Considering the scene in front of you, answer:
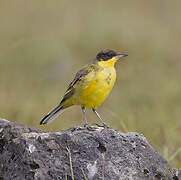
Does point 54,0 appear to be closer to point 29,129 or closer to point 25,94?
point 25,94

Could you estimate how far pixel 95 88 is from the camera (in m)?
6.90

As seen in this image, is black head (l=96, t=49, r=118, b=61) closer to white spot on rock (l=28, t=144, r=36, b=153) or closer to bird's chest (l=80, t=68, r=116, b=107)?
bird's chest (l=80, t=68, r=116, b=107)

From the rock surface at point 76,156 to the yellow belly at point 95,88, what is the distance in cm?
166

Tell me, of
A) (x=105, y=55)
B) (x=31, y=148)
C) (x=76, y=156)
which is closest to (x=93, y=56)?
(x=105, y=55)

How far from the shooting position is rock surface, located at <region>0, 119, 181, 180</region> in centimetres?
477

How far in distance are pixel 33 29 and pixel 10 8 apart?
2.63 m

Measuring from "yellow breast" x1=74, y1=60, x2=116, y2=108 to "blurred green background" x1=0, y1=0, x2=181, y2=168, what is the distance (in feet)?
3.70

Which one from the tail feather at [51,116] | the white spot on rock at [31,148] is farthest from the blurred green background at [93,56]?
the white spot on rock at [31,148]

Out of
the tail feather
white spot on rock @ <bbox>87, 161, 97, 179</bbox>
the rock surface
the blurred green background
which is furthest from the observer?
the blurred green background

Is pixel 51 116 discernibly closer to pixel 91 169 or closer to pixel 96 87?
pixel 96 87

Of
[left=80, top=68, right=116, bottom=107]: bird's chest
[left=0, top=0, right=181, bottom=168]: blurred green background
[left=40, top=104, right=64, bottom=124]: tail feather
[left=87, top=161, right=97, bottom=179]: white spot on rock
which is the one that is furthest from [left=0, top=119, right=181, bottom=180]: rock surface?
[left=0, top=0, right=181, bottom=168]: blurred green background

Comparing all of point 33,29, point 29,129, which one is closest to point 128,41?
point 33,29

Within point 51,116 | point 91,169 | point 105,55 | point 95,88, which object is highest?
point 105,55

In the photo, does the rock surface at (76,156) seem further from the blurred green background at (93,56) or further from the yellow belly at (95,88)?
the blurred green background at (93,56)
